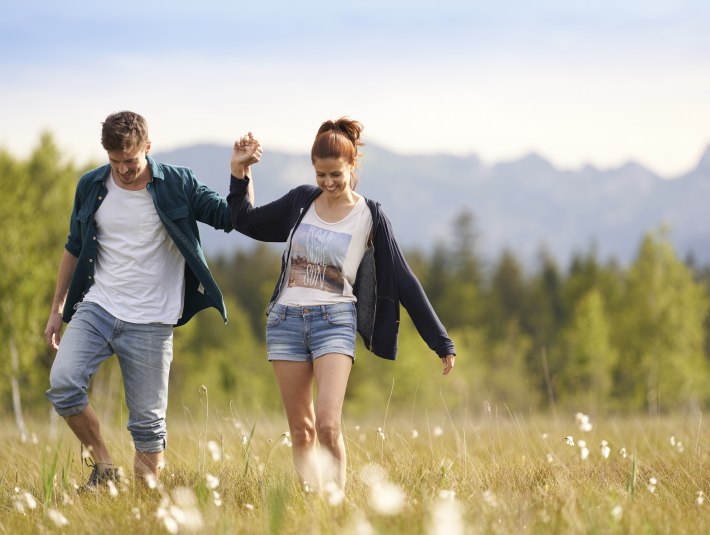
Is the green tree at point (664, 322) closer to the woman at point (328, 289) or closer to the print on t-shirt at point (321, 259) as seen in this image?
the woman at point (328, 289)

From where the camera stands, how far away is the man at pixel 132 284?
18.8 feet

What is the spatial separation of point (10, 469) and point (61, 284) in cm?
143

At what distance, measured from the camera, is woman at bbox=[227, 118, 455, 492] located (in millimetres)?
5184

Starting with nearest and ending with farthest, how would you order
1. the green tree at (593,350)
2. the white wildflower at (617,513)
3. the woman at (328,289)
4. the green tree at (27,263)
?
the white wildflower at (617,513)
the woman at (328,289)
the green tree at (27,263)
the green tree at (593,350)

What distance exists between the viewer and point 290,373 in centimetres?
534

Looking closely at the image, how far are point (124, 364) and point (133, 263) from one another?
0.64m

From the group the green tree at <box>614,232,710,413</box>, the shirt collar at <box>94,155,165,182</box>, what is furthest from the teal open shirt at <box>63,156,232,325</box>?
the green tree at <box>614,232,710,413</box>

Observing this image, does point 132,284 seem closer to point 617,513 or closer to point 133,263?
point 133,263

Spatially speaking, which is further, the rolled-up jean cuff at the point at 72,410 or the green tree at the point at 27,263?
the green tree at the point at 27,263

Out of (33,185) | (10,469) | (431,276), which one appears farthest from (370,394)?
(10,469)

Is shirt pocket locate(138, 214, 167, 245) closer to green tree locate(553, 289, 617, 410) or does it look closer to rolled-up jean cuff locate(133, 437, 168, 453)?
rolled-up jean cuff locate(133, 437, 168, 453)

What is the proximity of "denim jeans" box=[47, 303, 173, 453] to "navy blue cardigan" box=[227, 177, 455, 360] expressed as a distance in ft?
3.06

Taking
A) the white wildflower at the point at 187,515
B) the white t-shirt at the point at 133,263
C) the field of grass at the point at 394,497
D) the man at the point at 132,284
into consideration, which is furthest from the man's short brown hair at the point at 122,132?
the white wildflower at the point at 187,515

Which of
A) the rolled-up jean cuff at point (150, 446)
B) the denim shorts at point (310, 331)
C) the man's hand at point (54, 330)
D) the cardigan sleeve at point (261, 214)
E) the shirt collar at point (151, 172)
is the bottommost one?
the rolled-up jean cuff at point (150, 446)
